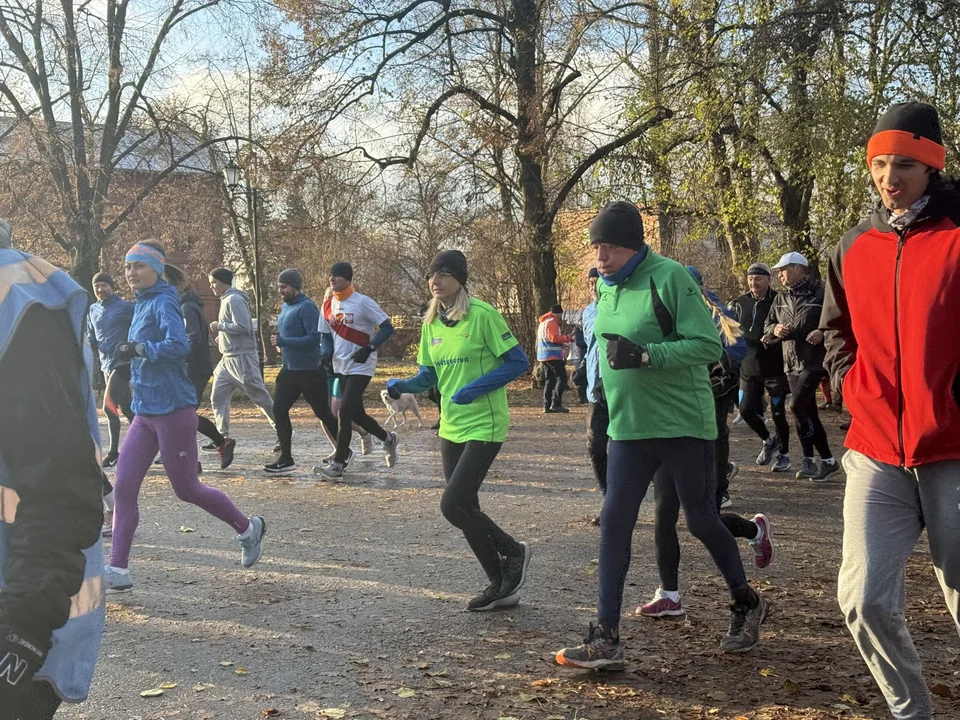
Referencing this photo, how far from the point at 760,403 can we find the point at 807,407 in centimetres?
91

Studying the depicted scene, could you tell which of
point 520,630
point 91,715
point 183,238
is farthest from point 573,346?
point 91,715

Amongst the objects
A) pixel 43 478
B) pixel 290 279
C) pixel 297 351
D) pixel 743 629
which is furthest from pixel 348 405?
pixel 43 478

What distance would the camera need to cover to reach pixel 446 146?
66.6ft

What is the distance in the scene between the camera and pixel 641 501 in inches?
173

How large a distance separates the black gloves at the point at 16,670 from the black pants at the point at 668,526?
3333mm

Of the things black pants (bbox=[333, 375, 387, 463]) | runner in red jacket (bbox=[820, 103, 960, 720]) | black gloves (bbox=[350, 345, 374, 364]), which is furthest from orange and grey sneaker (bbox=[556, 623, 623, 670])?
black pants (bbox=[333, 375, 387, 463])

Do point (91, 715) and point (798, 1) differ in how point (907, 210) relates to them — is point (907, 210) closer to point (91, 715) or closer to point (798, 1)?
point (91, 715)

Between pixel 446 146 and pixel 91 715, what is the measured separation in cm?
1747

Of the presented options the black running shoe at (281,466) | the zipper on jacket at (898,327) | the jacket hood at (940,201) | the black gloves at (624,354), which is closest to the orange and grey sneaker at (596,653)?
the black gloves at (624,354)

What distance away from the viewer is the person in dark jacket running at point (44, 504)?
196cm

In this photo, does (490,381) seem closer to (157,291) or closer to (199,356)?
(157,291)

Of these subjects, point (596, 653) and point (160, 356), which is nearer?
point (596, 653)

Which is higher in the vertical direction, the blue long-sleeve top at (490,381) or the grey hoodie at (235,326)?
the grey hoodie at (235,326)

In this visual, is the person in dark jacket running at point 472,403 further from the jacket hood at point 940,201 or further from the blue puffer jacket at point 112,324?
the blue puffer jacket at point 112,324
